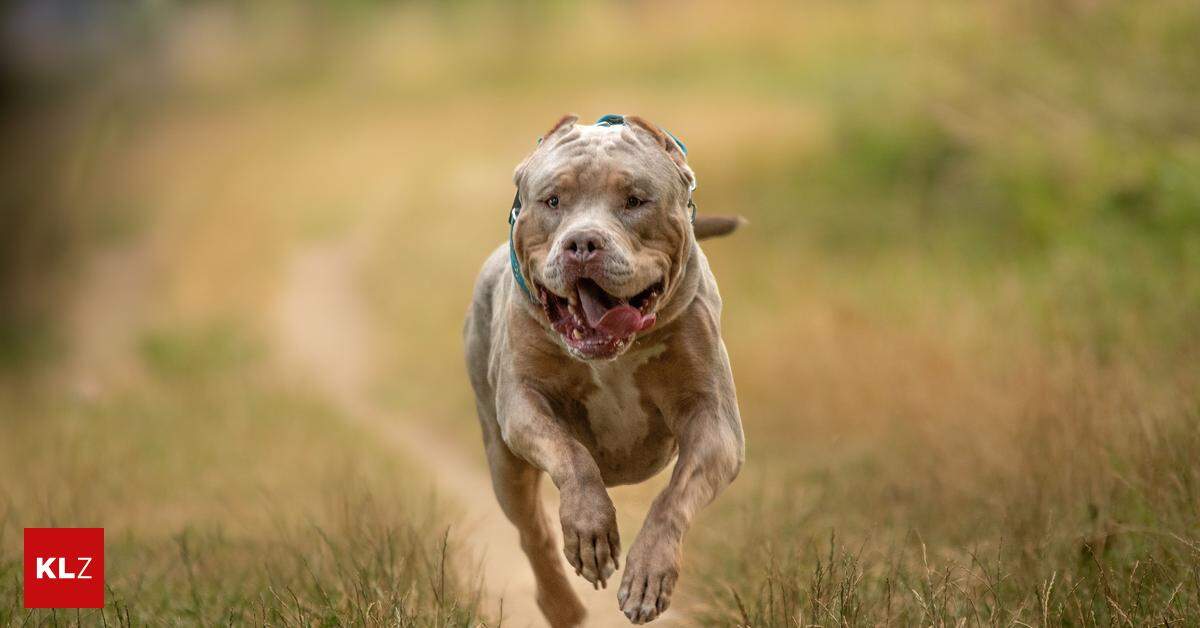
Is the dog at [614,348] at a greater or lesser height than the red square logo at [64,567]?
greater

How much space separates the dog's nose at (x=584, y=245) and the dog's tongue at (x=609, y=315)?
0.59 ft

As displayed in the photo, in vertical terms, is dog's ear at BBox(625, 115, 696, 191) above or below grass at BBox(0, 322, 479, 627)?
above

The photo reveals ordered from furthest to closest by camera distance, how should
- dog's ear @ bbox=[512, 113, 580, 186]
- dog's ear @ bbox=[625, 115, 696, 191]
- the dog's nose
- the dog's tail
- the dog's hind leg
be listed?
the dog's tail → the dog's hind leg → dog's ear @ bbox=[512, 113, 580, 186] → dog's ear @ bbox=[625, 115, 696, 191] → the dog's nose

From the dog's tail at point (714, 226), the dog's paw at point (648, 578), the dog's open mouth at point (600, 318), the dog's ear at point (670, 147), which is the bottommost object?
the dog's paw at point (648, 578)

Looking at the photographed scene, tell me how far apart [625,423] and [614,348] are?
0.73m

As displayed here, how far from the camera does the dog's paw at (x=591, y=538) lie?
4.41m

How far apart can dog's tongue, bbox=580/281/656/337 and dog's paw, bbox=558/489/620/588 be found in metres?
0.54

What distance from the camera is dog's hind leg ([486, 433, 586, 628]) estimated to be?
5.73 meters

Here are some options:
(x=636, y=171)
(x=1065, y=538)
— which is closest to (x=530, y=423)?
(x=636, y=171)

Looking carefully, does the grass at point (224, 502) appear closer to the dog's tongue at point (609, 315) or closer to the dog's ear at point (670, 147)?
the dog's tongue at point (609, 315)

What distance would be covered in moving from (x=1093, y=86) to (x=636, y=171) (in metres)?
8.66

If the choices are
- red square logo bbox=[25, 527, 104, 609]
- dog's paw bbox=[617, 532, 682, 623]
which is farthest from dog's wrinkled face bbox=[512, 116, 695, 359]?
red square logo bbox=[25, 527, 104, 609]

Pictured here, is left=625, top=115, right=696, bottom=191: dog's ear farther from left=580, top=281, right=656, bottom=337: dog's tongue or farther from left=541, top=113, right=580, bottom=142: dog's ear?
left=580, top=281, right=656, bottom=337: dog's tongue

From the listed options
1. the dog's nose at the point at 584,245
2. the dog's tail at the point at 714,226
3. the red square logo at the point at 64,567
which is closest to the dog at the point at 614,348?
the dog's nose at the point at 584,245
